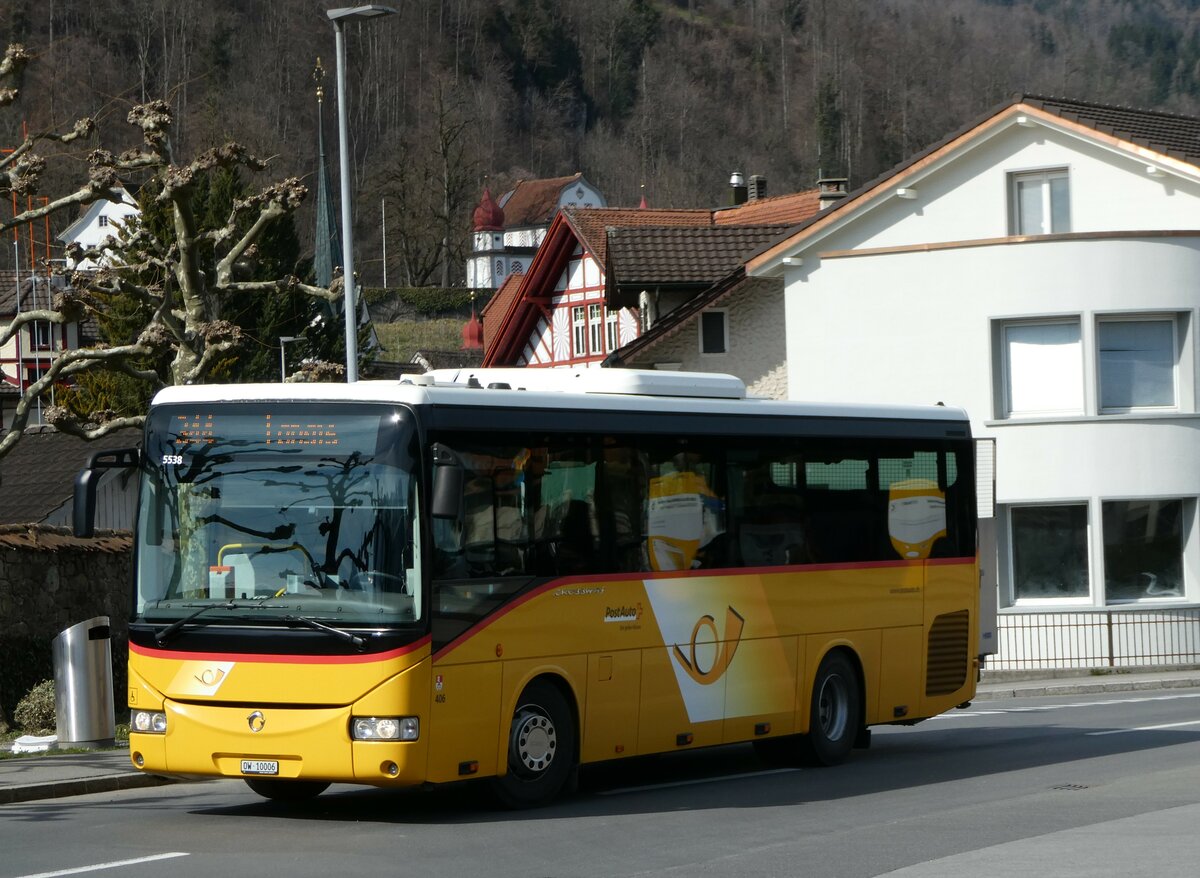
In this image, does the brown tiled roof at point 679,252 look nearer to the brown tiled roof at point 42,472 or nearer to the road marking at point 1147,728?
the brown tiled roof at point 42,472

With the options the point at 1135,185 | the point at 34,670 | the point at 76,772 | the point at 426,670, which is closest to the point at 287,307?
the point at 1135,185

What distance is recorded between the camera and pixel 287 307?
58.6 metres

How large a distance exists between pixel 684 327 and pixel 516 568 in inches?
1111

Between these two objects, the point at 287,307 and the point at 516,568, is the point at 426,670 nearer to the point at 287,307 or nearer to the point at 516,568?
the point at 516,568

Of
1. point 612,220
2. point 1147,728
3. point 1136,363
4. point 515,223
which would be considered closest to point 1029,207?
point 1136,363

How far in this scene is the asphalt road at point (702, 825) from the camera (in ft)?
34.0

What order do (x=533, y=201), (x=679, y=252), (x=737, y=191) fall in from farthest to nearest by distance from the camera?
(x=533, y=201) < (x=737, y=191) < (x=679, y=252)

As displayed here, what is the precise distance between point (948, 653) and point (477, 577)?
6.50 m

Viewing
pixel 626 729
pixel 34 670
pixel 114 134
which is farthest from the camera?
pixel 114 134

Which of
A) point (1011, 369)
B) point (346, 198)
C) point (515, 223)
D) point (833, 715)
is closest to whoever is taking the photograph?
point (833, 715)

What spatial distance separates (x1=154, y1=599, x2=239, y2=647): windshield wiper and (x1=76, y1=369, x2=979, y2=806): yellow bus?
1 cm

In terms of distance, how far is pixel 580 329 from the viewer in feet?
181

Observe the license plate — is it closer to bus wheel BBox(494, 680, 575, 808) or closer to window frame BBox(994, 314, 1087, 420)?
bus wheel BBox(494, 680, 575, 808)

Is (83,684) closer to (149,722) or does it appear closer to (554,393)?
(149,722)
